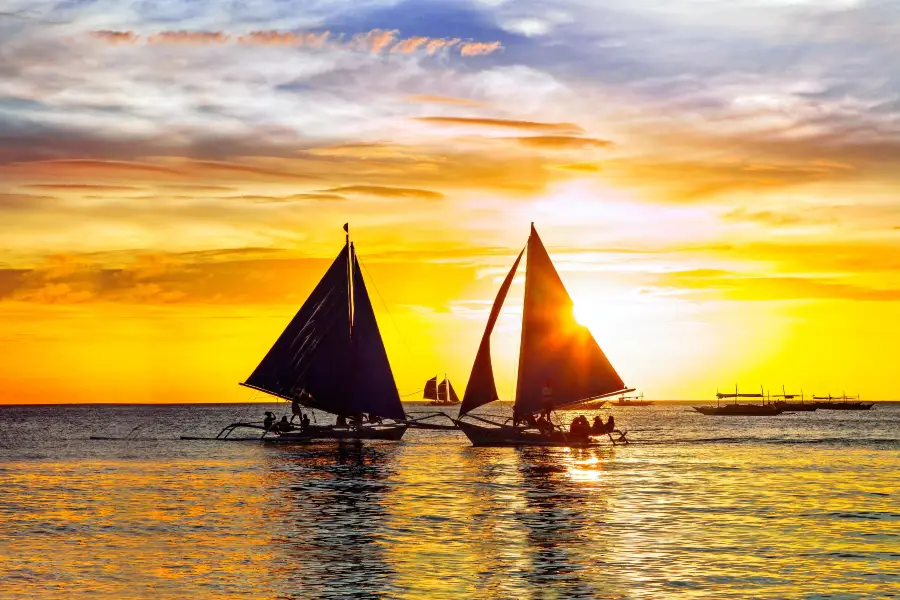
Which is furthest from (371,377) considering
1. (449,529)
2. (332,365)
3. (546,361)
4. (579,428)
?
(449,529)

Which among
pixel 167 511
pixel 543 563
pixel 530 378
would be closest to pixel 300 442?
pixel 530 378

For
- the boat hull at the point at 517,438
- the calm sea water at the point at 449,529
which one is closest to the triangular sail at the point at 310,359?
the calm sea water at the point at 449,529

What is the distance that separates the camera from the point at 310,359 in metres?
99.6

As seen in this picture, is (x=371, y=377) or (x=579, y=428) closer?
(x=579, y=428)

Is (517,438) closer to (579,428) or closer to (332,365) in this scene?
(579,428)

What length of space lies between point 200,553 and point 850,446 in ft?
335

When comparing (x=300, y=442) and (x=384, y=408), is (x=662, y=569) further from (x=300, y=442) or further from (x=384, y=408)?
(x=300, y=442)

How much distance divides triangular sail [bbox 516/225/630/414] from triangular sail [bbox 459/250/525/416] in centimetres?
289

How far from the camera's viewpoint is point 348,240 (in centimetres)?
10338

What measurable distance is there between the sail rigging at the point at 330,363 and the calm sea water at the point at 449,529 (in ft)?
31.5

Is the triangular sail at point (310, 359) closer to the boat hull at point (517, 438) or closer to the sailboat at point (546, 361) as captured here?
the boat hull at point (517, 438)

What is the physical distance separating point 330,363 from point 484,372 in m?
19.0

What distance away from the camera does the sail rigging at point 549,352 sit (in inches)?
3452

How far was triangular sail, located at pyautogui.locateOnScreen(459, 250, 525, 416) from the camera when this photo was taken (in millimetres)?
85363
